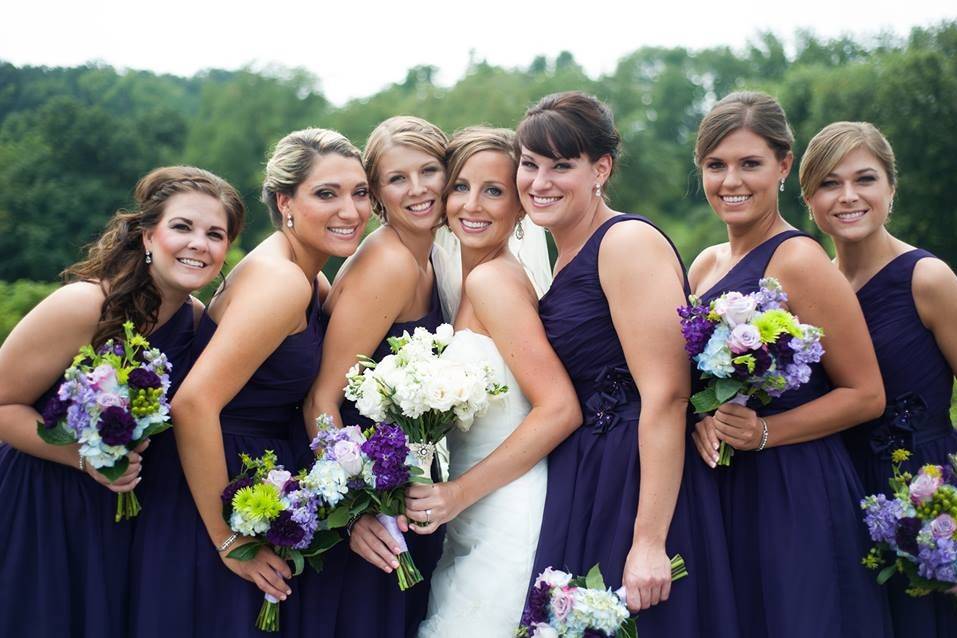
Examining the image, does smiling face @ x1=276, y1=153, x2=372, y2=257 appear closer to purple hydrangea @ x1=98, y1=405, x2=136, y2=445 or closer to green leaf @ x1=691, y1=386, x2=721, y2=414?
purple hydrangea @ x1=98, y1=405, x2=136, y2=445

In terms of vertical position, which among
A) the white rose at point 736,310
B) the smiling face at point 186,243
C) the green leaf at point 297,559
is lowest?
the green leaf at point 297,559

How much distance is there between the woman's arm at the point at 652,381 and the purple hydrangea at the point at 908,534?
47.5 inches

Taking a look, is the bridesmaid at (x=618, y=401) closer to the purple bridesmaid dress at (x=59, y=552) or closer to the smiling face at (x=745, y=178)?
the smiling face at (x=745, y=178)

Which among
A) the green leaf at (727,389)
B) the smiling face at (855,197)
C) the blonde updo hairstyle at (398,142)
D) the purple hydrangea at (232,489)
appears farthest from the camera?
the blonde updo hairstyle at (398,142)

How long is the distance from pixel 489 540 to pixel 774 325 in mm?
1982

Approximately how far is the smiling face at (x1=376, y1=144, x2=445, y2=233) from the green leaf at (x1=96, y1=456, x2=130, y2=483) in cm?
234

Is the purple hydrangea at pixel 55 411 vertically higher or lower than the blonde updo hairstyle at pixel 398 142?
lower

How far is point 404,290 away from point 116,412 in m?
1.90

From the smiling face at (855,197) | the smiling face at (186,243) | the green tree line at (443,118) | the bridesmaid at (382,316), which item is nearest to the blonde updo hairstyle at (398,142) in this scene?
the bridesmaid at (382,316)

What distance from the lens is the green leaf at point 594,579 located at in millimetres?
4617

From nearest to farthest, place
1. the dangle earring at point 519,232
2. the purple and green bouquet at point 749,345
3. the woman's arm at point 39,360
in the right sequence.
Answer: the purple and green bouquet at point 749,345 < the woman's arm at point 39,360 < the dangle earring at point 519,232

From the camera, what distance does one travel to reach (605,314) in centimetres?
507

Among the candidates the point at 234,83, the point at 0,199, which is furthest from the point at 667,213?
the point at 0,199

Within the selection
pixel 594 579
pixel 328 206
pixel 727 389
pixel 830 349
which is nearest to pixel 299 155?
pixel 328 206
